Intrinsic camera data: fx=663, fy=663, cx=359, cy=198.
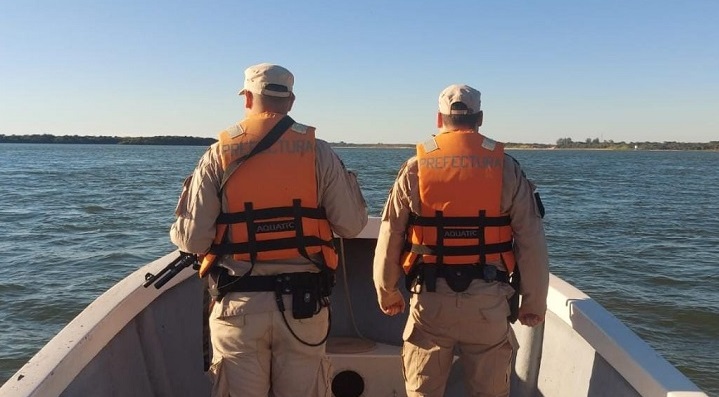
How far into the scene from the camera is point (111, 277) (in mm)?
11430

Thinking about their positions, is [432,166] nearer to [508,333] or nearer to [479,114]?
[479,114]

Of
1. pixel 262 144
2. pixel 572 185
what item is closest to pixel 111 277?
pixel 262 144

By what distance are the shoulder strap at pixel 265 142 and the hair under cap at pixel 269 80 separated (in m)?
0.11

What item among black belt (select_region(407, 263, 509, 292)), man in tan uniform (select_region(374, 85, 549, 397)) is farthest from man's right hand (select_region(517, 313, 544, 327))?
black belt (select_region(407, 263, 509, 292))

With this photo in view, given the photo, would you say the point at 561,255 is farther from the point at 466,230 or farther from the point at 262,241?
the point at 262,241

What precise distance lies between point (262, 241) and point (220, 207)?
214 millimetres

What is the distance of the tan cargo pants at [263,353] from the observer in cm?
255

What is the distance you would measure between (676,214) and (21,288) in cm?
1923

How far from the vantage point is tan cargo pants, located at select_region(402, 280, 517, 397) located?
109 inches

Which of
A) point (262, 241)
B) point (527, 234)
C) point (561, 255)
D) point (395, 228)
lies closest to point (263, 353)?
point (262, 241)

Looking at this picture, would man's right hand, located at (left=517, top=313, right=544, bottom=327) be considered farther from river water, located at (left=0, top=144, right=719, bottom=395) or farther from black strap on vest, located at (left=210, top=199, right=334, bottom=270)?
river water, located at (left=0, top=144, right=719, bottom=395)

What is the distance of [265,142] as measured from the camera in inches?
100

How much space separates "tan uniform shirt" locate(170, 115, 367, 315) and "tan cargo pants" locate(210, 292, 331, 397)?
0.13 feet

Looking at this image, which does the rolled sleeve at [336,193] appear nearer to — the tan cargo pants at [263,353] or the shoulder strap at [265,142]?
the shoulder strap at [265,142]
